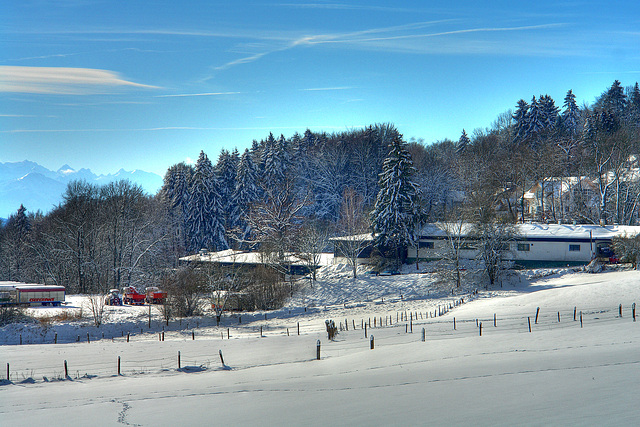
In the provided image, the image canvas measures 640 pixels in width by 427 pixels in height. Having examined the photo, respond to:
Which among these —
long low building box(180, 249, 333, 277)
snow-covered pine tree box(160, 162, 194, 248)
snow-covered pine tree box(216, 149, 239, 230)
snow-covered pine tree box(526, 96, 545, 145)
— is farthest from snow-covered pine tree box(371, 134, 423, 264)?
snow-covered pine tree box(526, 96, 545, 145)

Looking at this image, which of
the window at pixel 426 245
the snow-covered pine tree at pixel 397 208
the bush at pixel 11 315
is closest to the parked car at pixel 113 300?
the bush at pixel 11 315

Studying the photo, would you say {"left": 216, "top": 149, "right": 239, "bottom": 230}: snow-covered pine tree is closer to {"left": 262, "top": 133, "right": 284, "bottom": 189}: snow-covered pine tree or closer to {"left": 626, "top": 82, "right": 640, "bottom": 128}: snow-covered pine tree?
{"left": 262, "top": 133, "right": 284, "bottom": 189}: snow-covered pine tree

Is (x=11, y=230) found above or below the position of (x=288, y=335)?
above

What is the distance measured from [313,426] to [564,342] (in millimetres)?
13882

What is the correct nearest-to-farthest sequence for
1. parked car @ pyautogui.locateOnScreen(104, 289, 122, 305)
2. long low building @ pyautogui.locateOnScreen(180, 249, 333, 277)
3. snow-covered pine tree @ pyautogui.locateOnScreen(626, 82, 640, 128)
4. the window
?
parked car @ pyautogui.locateOnScreen(104, 289, 122, 305), long low building @ pyautogui.locateOnScreen(180, 249, 333, 277), the window, snow-covered pine tree @ pyautogui.locateOnScreen(626, 82, 640, 128)

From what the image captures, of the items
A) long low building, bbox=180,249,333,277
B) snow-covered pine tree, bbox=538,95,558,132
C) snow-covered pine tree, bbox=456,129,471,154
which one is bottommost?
long low building, bbox=180,249,333,277

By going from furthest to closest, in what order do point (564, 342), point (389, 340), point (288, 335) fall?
point (288, 335) < point (389, 340) < point (564, 342)

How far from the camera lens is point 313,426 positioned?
1083 centimetres

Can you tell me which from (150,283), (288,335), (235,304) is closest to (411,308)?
(288,335)

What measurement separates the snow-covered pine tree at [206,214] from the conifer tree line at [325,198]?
208 millimetres

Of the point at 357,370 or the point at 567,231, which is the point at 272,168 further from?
the point at 357,370

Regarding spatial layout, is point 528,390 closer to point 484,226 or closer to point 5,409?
point 5,409

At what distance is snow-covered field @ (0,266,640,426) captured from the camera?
11570 mm

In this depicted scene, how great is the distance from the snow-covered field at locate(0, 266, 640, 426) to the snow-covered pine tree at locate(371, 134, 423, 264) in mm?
15473
